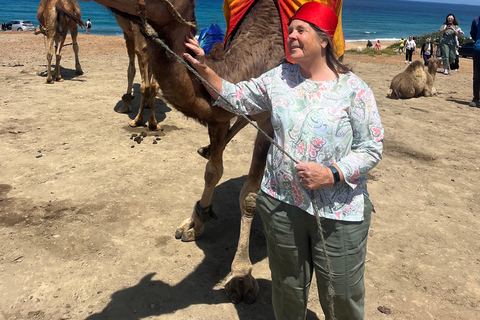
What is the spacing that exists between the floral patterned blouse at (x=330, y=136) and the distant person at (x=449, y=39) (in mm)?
12764

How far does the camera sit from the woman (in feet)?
6.61

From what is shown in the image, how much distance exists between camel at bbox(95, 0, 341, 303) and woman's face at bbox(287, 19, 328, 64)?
0.84 meters

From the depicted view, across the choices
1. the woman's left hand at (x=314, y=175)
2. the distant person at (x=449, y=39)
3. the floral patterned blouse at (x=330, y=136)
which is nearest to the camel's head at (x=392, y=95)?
the distant person at (x=449, y=39)

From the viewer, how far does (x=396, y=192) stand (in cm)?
523

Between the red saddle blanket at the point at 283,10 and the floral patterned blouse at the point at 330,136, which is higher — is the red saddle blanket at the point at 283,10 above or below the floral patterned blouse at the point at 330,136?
above

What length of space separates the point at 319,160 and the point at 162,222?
2.74 metres

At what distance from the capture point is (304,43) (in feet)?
6.60

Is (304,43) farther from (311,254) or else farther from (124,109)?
(124,109)

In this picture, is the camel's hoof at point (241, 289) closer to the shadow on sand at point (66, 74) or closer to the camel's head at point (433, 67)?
the shadow on sand at point (66, 74)

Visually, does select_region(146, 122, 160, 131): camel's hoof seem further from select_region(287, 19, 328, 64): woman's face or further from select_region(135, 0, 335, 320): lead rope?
select_region(287, 19, 328, 64): woman's face

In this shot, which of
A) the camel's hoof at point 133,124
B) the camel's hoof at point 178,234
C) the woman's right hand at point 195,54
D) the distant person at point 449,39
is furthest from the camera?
the distant person at point 449,39

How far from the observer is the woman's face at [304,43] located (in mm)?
2012

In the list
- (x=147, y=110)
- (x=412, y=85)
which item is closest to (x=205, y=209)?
(x=147, y=110)

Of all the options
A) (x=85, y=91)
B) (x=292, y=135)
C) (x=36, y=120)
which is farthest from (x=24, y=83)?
(x=292, y=135)
